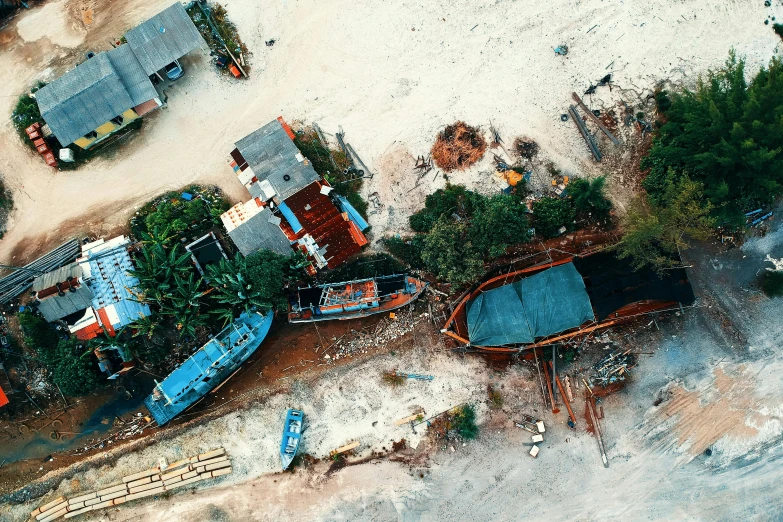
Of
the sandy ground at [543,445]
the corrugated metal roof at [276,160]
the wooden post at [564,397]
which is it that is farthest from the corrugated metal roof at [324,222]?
the wooden post at [564,397]

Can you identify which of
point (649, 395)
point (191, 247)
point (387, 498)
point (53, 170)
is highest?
point (53, 170)

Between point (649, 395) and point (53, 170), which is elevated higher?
point (53, 170)

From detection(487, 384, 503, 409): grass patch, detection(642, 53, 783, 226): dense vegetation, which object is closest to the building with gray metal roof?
detection(487, 384, 503, 409): grass patch

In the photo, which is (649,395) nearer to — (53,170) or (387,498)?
(387,498)

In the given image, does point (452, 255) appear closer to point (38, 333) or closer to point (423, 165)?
point (423, 165)

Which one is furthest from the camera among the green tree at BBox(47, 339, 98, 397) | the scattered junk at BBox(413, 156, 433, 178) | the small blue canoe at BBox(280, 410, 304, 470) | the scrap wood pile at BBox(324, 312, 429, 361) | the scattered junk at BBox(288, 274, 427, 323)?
the scattered junk at BBox(413, 156, 433, 178)

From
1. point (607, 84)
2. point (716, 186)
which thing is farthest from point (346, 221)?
point (716, 186)

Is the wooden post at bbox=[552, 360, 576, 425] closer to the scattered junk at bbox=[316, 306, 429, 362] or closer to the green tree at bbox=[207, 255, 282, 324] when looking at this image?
the scattered junk at bbox=[316, 306, 429, 362]
